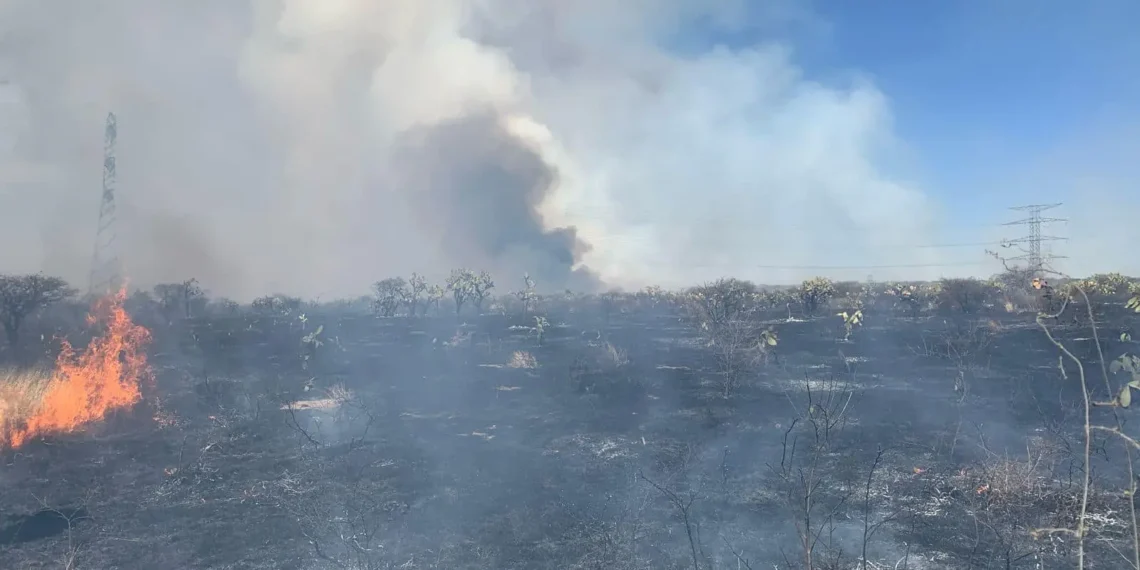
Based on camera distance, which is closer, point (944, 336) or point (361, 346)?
point (944, 336)

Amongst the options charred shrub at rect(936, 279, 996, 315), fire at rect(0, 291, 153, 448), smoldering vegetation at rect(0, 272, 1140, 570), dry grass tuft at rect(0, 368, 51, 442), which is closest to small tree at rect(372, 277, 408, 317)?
smoldering vegetation at rect(0, 272, 1140, 570)

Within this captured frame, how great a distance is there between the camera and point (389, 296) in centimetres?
4338

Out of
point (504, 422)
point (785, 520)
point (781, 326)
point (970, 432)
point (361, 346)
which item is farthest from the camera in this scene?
point (781, 326)

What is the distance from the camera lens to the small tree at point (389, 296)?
41.8 meters

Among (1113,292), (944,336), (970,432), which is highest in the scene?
(1113,292)

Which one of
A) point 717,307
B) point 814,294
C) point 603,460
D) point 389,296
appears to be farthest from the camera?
point 389,296

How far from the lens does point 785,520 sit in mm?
10695

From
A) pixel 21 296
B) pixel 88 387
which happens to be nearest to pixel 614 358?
pixel 88 387

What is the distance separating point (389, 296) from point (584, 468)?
32.8 meters

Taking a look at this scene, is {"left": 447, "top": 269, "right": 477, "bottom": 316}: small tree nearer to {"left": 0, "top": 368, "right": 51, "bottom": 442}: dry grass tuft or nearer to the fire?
the fire

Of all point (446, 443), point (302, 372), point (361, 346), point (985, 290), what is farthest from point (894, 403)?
point (985, 290)

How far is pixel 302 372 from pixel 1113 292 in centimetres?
4305

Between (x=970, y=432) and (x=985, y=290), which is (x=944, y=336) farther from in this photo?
(x=985, y=290)

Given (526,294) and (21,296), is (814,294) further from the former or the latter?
(21,296)
